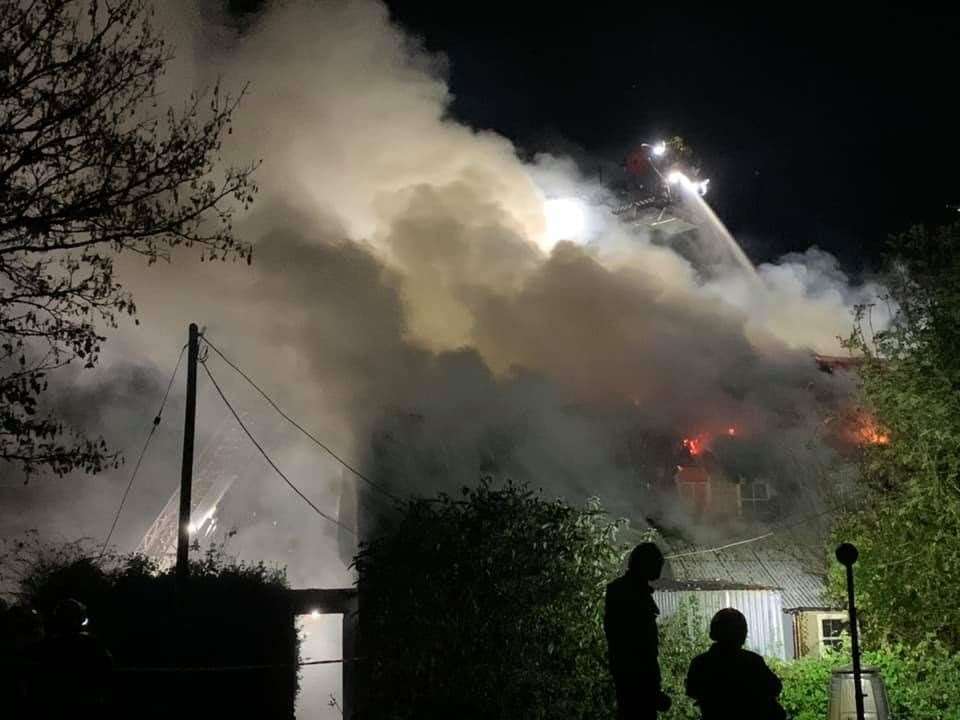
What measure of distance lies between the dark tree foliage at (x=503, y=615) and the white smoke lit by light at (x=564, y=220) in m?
20.4

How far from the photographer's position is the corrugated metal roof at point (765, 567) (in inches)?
680

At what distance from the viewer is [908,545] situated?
10.7 metres

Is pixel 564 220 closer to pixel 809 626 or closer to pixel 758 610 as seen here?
pixel 809 626

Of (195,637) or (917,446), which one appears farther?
(195,637)

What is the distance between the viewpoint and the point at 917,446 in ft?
36.0

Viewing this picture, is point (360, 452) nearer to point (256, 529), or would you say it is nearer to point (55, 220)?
point (55, 220)

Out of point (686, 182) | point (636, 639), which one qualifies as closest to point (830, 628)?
point (636, 639)

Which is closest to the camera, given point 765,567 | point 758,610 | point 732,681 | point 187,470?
point 732,681

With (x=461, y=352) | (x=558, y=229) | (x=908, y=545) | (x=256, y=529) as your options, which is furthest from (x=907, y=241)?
(x=256, y=529)

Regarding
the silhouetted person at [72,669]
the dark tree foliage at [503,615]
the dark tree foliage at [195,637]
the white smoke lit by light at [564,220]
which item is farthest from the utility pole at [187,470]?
the white smoke lit by light at [564,220]

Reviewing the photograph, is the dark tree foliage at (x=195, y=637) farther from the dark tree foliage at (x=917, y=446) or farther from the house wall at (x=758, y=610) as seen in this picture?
the dark tree foliage at (x=917, y=446)

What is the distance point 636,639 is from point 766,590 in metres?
12.3

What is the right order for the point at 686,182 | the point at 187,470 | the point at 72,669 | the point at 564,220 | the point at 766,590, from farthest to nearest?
1. the point at 686,182
2. the point at 564,220
3. the point at 766,590
4. the point at 187,470
5. the point at 72,669

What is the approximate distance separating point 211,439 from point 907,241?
226ft
